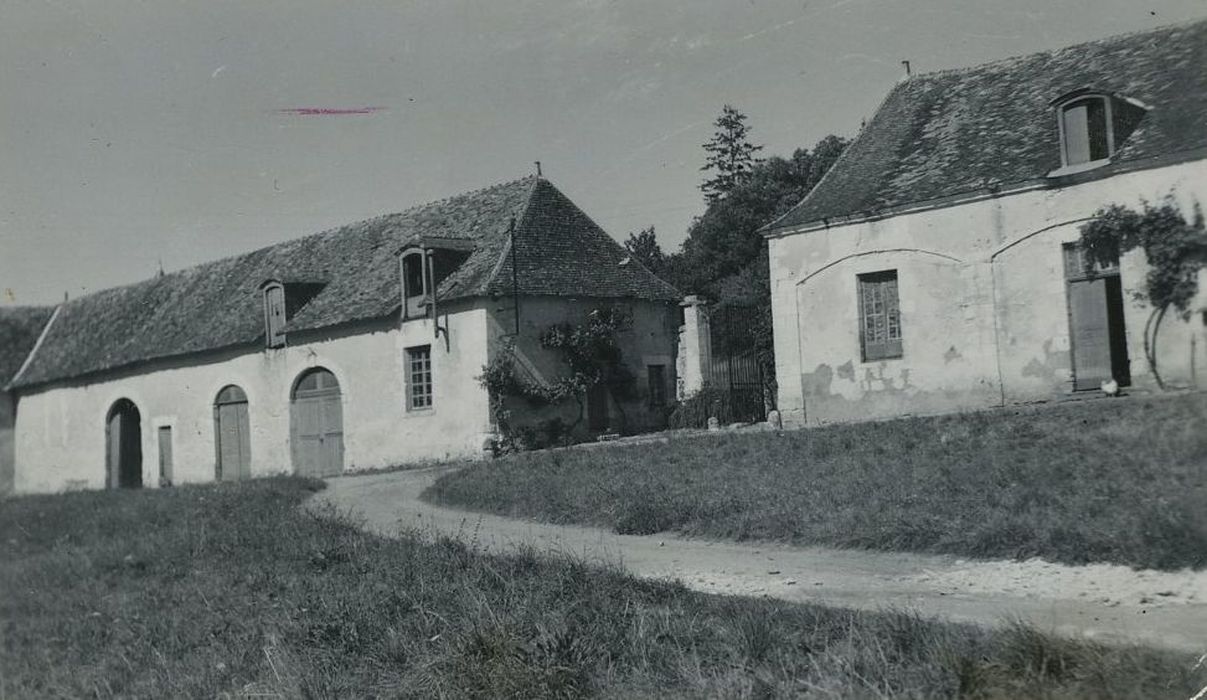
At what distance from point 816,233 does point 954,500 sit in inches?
399

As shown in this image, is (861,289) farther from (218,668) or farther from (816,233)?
(218,668)

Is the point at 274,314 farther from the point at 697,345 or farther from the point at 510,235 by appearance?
the point at 697,345

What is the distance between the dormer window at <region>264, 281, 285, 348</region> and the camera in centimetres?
2627

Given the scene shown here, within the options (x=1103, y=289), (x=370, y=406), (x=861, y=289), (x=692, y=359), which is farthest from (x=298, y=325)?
(x=1103, y=289)

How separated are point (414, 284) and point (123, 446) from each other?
1365 centimetres

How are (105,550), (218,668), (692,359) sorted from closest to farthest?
(218,668), (105,550), (692,359)

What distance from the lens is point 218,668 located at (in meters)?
7.72

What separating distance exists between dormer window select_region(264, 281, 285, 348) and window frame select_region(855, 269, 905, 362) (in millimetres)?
14902

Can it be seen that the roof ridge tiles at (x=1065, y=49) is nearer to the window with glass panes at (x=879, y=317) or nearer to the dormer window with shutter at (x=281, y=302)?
the window with glass panes at (x=879, y=317)

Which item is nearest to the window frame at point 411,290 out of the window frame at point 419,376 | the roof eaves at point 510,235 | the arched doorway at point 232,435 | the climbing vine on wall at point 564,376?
the window frame at point 419,376

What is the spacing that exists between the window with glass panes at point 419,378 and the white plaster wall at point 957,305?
26.8 ft

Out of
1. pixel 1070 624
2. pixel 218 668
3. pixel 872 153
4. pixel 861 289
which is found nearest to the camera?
pixel 1070 624

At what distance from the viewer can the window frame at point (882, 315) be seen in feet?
60.2

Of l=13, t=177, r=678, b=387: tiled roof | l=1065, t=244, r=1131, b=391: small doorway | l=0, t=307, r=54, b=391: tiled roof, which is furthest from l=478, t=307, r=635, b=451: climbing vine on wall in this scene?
l=0, t=307, r=54, b=391: tiled roof
